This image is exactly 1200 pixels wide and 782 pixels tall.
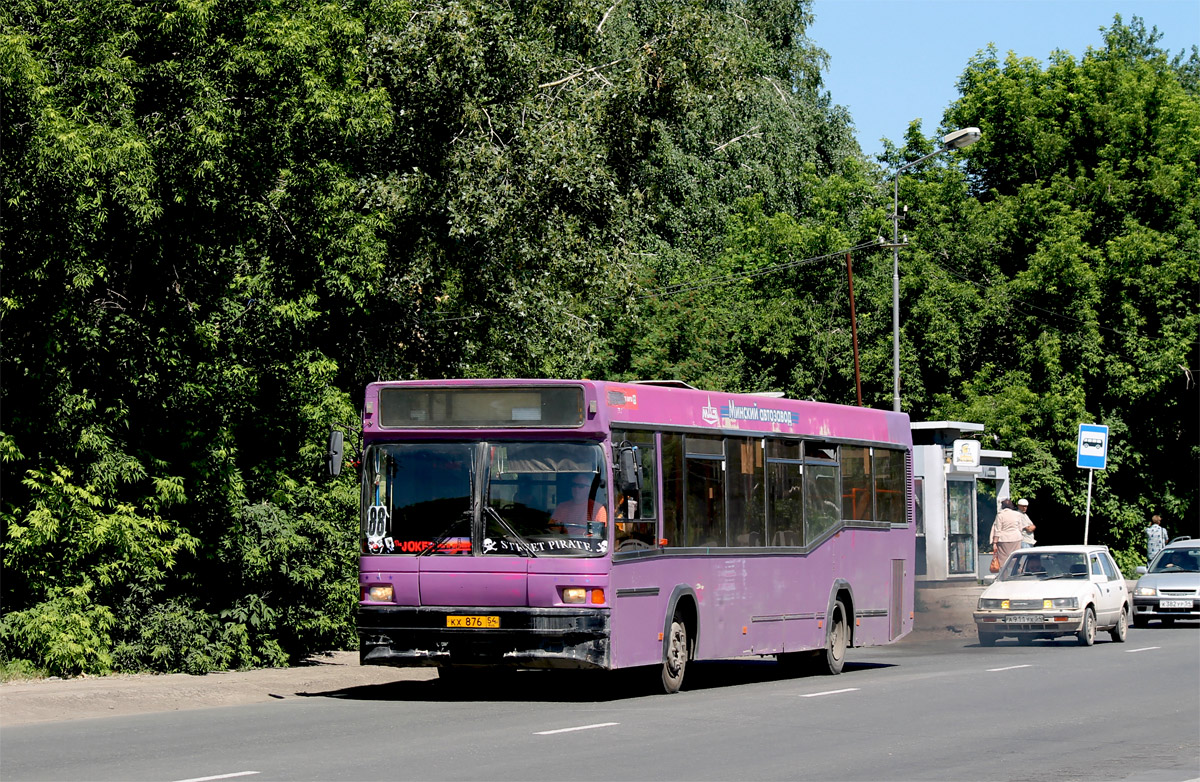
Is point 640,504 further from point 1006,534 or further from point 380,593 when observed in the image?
point 1006,534

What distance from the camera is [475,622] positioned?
15320mm

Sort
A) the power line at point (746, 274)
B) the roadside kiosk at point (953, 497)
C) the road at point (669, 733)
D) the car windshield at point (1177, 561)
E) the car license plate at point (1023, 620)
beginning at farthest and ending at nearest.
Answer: the power line at point (746, 274) → the roadside kiosk at point (953, 497) → the car windshield at point (1177, 561) → the car license plate at point (1023, 620) → the road at point (669, 733)

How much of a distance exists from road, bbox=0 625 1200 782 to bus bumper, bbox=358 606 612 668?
1.50 ft

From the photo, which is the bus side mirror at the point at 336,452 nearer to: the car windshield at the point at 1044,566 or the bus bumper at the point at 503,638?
the bus bumper at the point at 503,638

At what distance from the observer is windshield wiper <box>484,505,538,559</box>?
605 inches

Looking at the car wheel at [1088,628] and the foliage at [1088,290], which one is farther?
the foliage at [1088,290]

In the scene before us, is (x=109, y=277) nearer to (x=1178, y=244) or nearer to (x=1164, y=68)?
(x=1178, y=244)

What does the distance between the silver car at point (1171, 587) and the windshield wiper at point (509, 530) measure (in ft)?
64.2

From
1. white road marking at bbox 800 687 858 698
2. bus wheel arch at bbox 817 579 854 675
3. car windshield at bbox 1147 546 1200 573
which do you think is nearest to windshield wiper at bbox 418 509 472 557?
white road marking at bbox 800 687 858 698

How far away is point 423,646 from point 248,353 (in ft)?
18.1

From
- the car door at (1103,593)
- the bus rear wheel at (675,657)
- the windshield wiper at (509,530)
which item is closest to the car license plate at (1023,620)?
the car door at (1103,593)

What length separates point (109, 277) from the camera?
18484 mm

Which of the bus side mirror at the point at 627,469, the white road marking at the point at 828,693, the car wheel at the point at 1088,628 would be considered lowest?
the white road marking at the point at 828,693

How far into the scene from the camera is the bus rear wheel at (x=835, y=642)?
803 inches
